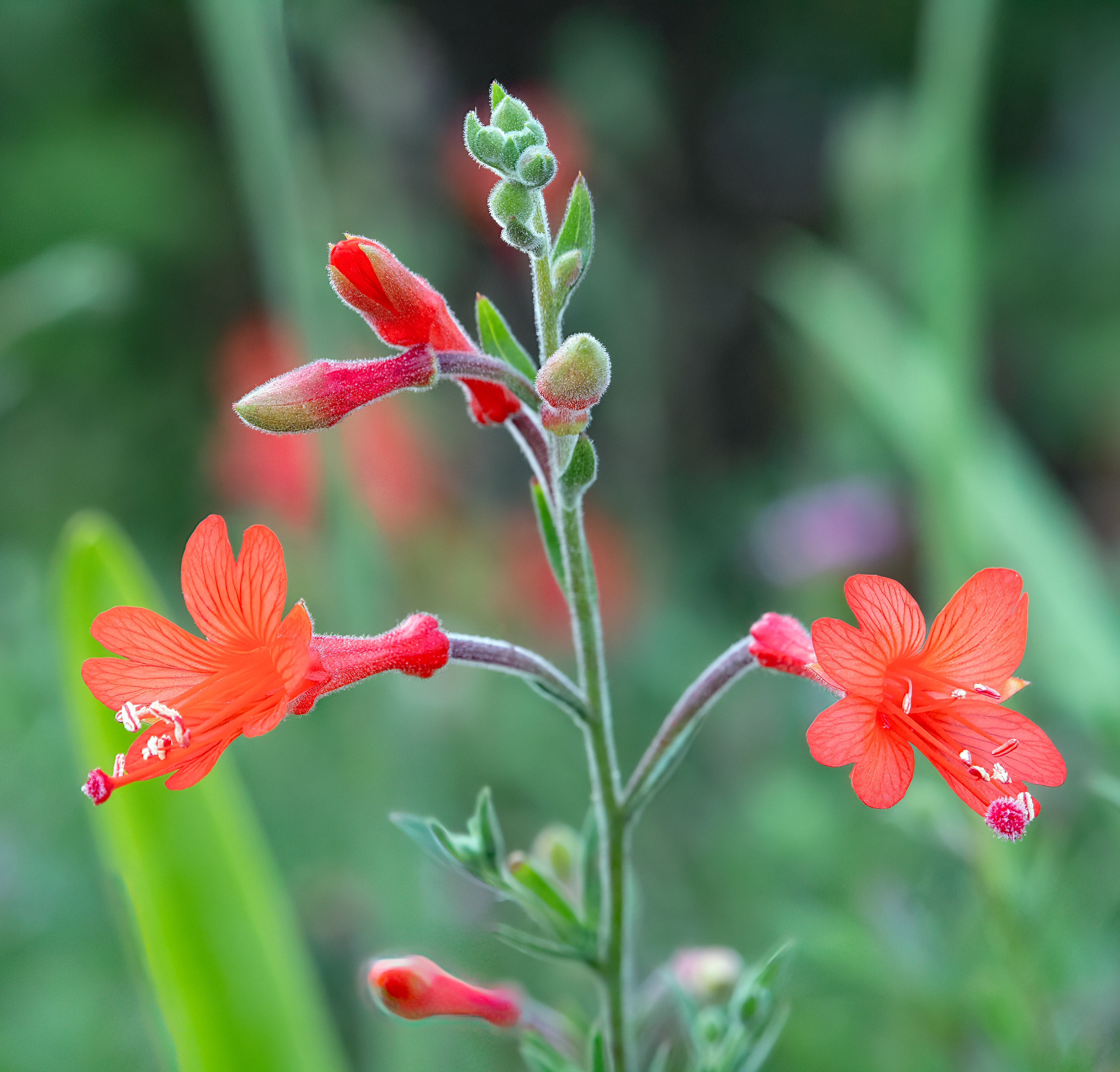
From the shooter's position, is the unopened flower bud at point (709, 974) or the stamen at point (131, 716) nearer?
the stamen at point (131, 716)

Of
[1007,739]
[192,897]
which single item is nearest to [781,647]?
[1007,739]

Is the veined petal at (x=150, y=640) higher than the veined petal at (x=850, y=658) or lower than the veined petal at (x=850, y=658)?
higher

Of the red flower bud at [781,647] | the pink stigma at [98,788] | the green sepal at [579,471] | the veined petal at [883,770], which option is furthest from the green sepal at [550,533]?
the pink stigma at [98,788]

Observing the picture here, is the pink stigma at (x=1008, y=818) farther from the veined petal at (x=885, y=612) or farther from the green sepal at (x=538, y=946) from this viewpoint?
the green sepal at (x=538, y=946)

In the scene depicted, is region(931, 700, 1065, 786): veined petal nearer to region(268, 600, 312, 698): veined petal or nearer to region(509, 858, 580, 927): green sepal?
region(509, 858, 580, 927): green sepal

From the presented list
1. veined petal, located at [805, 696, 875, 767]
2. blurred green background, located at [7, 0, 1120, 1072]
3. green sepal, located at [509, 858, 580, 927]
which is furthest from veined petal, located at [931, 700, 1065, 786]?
green sepal, located at [509, 858, 580, 927]

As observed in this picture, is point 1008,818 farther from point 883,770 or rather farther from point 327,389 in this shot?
point 327,389

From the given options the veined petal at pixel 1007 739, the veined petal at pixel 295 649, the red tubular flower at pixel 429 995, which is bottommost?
the red tubular flower at pixel 429 995
